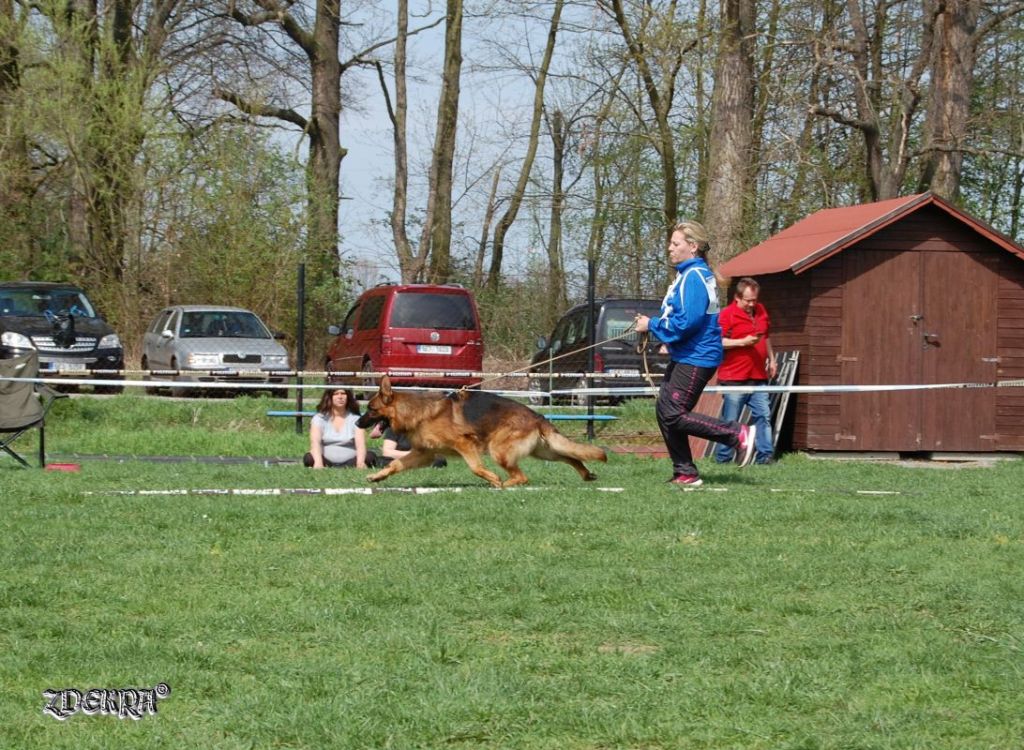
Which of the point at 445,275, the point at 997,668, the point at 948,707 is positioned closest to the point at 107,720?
the point at 948,707

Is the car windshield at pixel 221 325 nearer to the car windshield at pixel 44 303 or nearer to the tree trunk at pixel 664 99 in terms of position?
the car windshield at pixel 44 303

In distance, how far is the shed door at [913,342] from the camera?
16438 mm

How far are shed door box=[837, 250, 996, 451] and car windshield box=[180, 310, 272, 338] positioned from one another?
10940 mm

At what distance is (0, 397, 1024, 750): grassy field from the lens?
457 centimetres

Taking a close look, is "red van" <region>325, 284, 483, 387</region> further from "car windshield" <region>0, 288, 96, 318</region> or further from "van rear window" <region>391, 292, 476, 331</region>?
"car windshield" <region>0, 288, 96, 318</region>

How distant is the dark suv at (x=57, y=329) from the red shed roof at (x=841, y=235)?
10.3 meters

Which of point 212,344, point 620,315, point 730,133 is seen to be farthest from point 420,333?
point 730,133

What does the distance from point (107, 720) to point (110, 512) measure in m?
4.69

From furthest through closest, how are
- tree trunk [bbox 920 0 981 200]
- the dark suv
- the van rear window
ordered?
tree trunk [bbox 920 0 981 200] < the van rear window < the dark suv

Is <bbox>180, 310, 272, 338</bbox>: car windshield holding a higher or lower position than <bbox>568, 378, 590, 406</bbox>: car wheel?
higher

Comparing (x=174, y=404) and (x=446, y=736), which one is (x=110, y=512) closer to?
(x=446, y=736)

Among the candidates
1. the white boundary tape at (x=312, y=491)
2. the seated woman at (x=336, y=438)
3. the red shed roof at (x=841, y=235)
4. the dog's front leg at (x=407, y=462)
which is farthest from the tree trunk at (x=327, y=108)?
the white boundary tape at (x=312, y=491)

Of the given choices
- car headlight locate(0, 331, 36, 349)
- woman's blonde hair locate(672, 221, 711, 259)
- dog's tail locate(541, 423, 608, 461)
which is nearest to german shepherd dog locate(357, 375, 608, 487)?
dog's tail locate(541, 423, 608, 461)

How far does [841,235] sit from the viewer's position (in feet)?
53.7
